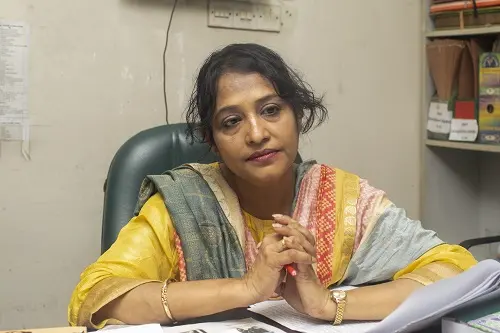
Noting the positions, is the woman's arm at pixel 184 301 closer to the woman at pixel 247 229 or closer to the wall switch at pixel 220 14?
the woman at pixel 247 229

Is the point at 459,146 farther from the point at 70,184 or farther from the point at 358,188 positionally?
the point at 70,184

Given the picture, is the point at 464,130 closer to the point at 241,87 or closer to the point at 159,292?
the point at 241,87

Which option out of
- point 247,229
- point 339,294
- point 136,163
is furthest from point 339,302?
point 136,163

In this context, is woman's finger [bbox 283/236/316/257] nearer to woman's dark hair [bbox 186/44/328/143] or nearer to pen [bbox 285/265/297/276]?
pen [bbox 285/265/297/276]

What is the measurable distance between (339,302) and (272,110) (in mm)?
450

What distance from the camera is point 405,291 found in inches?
41.8

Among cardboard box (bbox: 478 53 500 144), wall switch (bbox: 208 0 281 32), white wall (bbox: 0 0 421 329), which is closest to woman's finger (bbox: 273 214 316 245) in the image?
white wall (bbox: 0 0 421 329)

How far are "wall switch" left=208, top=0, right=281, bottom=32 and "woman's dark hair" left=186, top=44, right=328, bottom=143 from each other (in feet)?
2.42

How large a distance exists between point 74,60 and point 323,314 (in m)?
1.25

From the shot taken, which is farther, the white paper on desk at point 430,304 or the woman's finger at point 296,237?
the woman's finger at point 296,237

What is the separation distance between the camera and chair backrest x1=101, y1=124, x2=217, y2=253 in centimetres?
145

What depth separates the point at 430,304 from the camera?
2.51 ft

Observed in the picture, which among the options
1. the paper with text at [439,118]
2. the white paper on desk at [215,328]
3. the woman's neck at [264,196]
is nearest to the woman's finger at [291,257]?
the white paper on desk at [215,328]

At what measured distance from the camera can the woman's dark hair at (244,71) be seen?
1271mm
